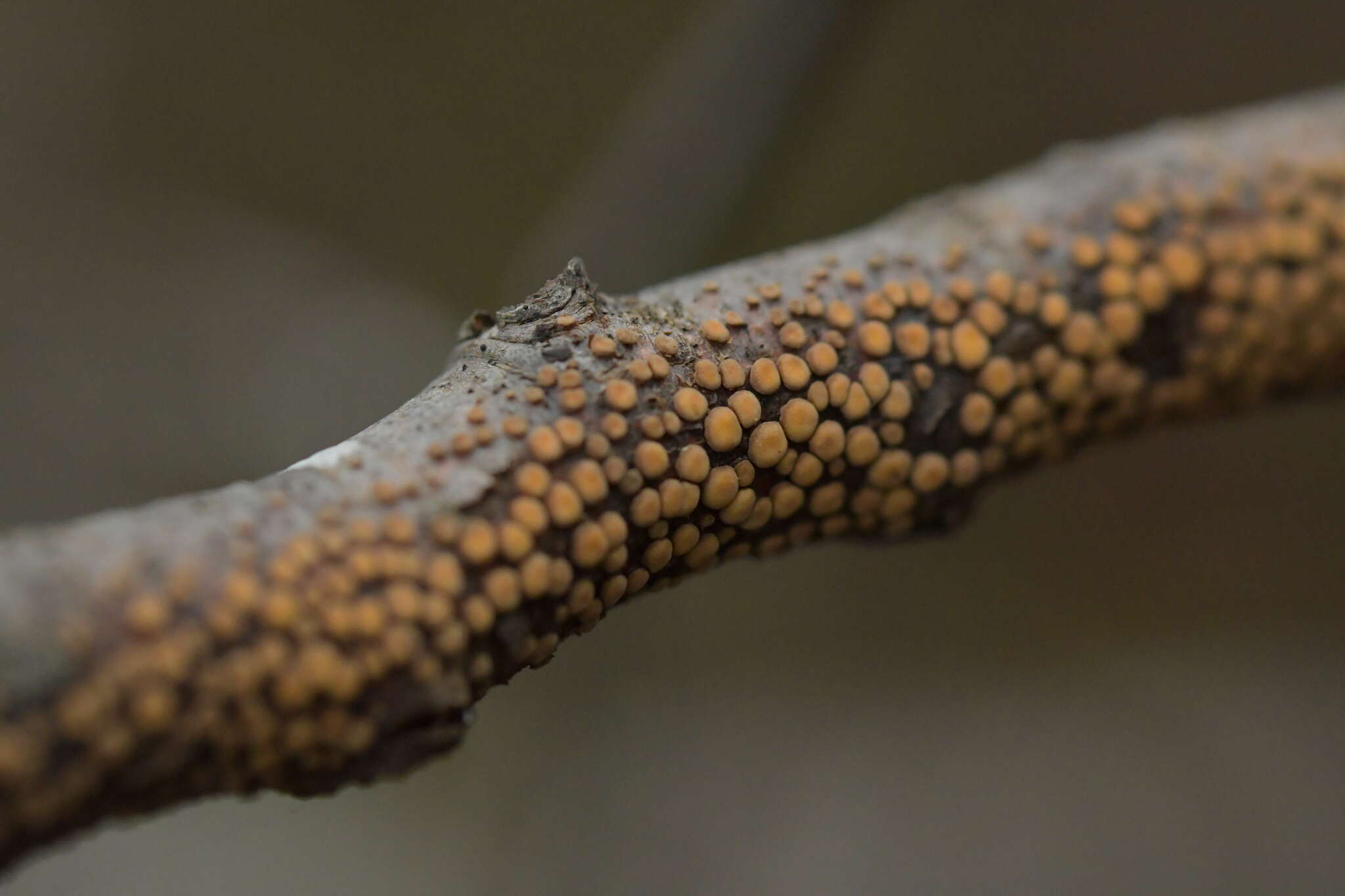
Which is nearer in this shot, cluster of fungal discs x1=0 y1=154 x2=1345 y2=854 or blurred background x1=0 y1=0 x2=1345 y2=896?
cluster of fungal discs x1=0 y1=154 x2=1345 y2=854

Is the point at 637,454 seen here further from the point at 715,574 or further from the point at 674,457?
the point at 715,574

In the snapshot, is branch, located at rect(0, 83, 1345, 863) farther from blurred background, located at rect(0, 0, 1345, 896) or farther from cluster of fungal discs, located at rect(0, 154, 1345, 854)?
blurred background, located at rect(0, 0, 1345, 896)

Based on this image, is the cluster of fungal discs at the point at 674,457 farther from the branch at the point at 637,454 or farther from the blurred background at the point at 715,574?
the blurred background at the point at 715,574

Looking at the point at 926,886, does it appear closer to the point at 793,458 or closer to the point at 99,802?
the point at 793,458

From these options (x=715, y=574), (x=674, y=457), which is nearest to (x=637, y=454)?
A: (x=674, y=457)

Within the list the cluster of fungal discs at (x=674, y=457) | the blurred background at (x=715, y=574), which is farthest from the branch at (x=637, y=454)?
the blurred background at (x=715, y=574)

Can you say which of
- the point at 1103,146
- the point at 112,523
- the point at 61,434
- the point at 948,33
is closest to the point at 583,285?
the point at 112,523

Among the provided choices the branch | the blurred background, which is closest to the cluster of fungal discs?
the branch
